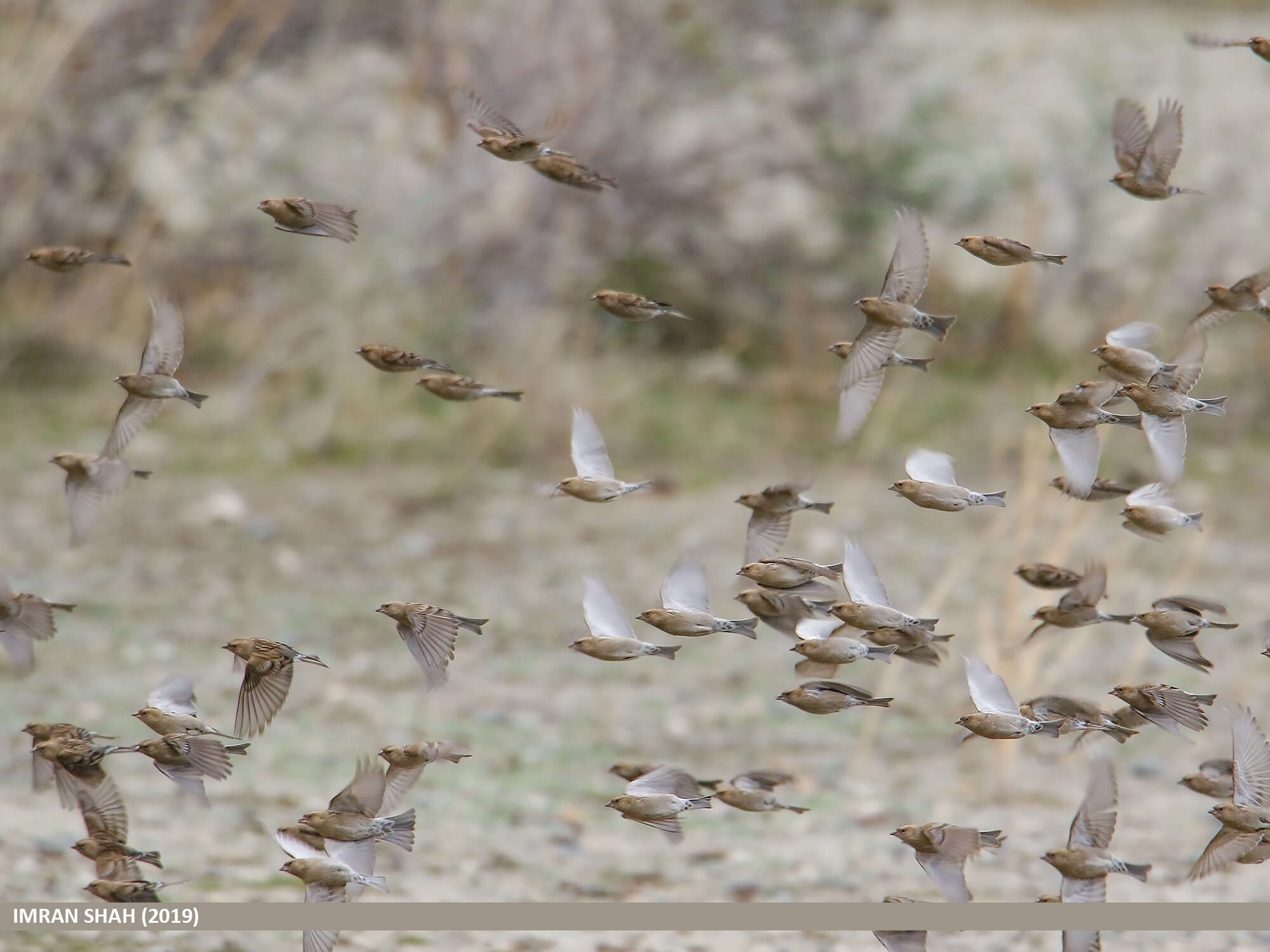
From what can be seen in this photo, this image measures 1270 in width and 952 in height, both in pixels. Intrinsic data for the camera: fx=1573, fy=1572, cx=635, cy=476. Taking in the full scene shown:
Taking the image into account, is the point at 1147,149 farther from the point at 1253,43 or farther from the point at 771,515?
the point at 771,515

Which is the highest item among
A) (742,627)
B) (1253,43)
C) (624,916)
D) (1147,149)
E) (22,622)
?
(1253,43)

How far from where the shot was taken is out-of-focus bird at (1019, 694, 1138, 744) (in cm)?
216

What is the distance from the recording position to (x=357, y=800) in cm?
218

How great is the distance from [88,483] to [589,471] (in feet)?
2.49

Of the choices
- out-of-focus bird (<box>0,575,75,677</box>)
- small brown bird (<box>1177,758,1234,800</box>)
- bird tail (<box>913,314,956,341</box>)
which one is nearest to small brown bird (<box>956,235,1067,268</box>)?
bird tail (<box>913,314,956,341</box>)

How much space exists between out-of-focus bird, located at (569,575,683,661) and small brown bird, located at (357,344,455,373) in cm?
39

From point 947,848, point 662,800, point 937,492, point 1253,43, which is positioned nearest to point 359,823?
point 662,800

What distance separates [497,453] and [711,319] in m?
1.61

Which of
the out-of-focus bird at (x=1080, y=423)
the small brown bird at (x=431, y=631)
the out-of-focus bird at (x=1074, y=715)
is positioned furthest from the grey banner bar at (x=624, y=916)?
the out-of-focus bird at (x=1080, y=423)

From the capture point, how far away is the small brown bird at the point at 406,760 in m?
2.26

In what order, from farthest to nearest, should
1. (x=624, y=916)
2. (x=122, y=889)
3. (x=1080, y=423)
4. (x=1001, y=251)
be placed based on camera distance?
(x=624, y=916), (x=122, y=889), (x=1001, y=251), (x=1080, y=423)

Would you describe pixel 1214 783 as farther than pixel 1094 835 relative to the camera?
Yes

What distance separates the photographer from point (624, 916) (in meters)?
2.49

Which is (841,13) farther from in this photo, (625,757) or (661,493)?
(625,757)
